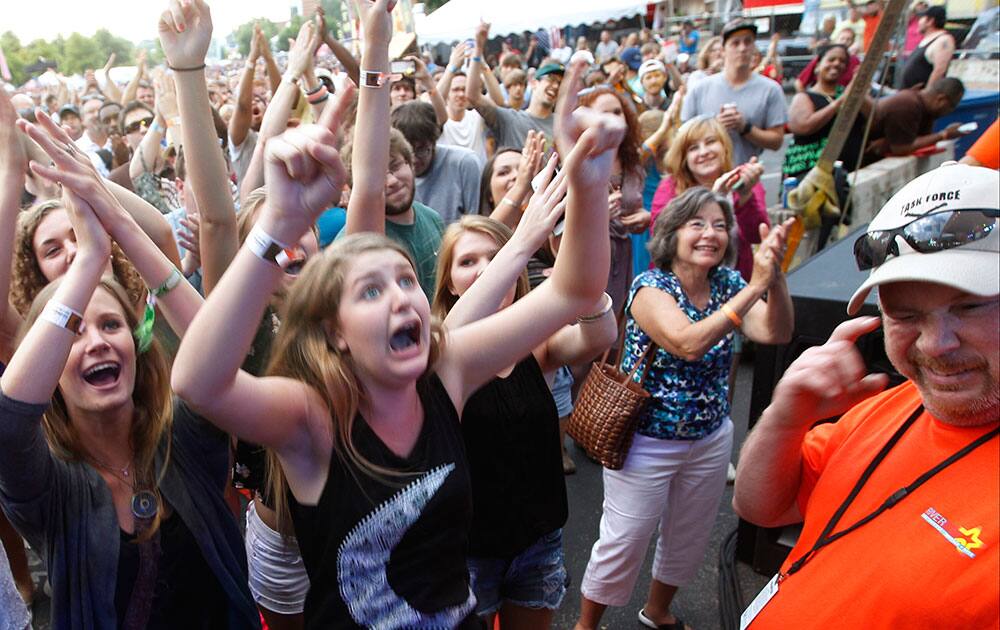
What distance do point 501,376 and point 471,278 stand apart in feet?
1.24

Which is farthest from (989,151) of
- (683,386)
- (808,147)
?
(808,147)

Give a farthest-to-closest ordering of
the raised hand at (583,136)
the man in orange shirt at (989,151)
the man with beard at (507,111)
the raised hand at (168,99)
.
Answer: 1. the man with beard at (507,111)
2. the raised hand at (168,99)
3. the man in orange shirt at (989,151)
4. the raised hand at (583,136)

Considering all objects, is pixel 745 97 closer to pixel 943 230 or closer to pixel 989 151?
pixel 989 151

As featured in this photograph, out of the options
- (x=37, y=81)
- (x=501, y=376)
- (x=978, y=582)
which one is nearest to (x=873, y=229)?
(x=978, y=582)

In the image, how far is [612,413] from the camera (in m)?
2.70

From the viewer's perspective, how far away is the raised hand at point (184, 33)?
2.06m

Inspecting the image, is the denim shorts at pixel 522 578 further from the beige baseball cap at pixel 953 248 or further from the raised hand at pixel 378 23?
the raised hand at pixel 378 23

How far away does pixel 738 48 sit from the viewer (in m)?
5.72

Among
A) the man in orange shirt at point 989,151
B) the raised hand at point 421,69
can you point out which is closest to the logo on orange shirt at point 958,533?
the man in orange shirt at point 989,151

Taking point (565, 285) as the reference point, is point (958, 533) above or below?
below

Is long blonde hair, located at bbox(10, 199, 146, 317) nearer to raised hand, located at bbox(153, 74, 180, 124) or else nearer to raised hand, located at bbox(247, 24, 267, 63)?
raised hand, located at bbox(153, 74, 180, 124)

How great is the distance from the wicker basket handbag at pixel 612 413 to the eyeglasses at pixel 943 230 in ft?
4.59

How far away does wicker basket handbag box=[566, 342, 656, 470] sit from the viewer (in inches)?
106

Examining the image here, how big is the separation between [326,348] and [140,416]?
619mm
